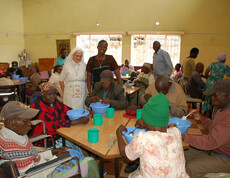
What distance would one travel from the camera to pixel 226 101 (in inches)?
75.6

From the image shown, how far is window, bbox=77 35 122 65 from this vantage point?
10758 mm

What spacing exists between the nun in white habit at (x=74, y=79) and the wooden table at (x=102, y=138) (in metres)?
1.29

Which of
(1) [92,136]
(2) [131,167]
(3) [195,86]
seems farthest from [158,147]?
(3) [195,86]

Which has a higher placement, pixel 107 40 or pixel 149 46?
pixel 107 40

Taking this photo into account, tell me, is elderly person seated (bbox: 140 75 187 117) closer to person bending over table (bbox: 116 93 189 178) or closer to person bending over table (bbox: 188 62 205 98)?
person bending over table (bbox: 116 93 189 178)

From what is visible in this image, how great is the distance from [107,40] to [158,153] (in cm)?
1009

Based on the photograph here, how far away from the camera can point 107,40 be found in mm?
10852

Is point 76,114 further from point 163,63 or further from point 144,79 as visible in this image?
point 144,79

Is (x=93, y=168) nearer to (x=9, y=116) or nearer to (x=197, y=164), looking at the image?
(x=9, y=116)

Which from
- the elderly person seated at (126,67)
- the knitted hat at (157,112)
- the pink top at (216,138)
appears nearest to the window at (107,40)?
the elderly person seated at (126,67)

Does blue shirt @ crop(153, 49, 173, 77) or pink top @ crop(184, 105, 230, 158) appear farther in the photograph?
blue shirt @ crop(153, 49, 173, 77)

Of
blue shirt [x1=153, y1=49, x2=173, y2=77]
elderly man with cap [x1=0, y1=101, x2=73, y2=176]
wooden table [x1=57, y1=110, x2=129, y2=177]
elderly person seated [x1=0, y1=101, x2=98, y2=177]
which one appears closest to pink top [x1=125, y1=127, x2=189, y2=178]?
wooden table [x1=57, y1=110, x2=129, y2=177]

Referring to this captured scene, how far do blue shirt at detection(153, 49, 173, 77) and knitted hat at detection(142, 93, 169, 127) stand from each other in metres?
3.69

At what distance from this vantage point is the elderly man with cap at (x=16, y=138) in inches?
60.2
